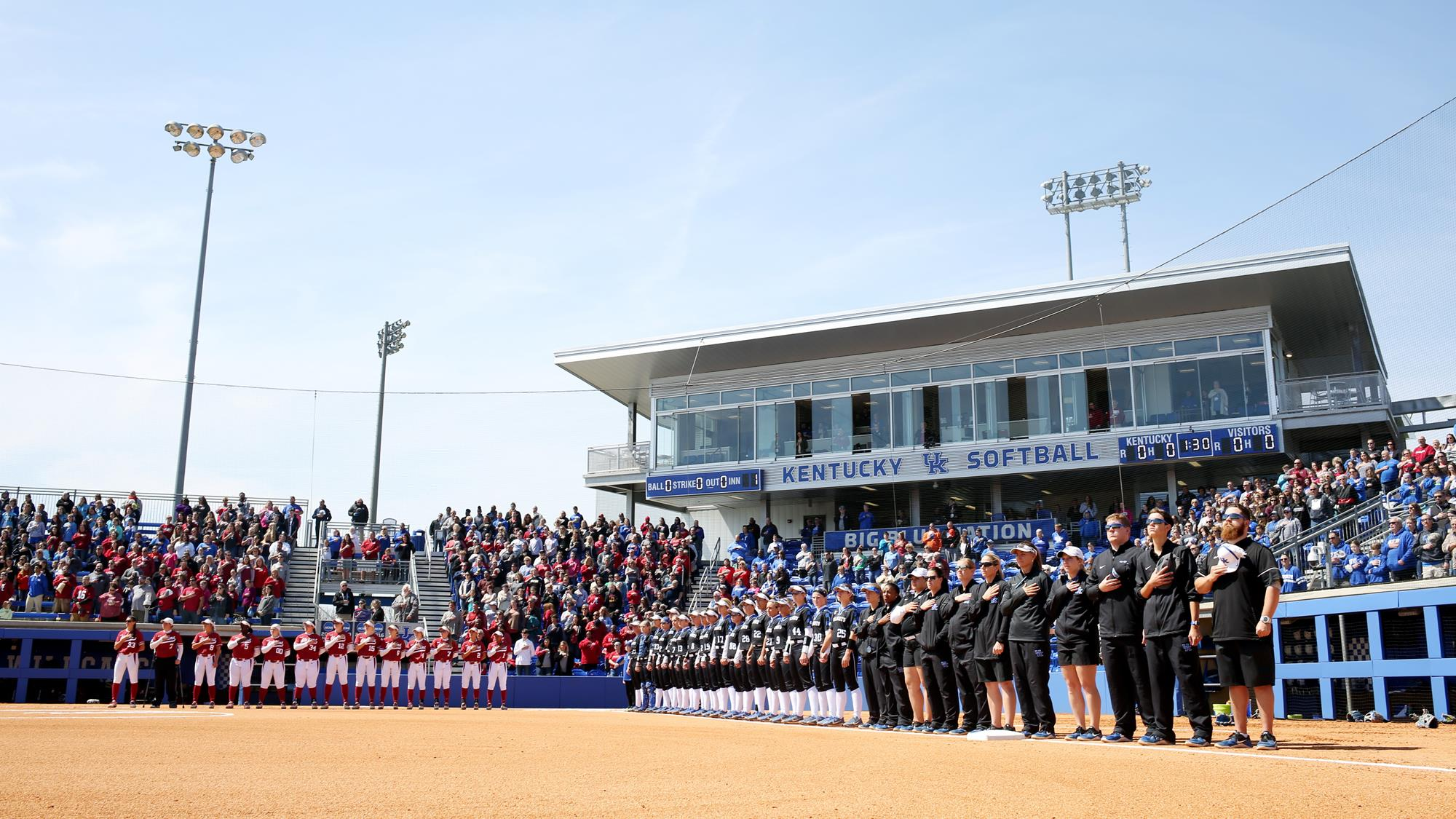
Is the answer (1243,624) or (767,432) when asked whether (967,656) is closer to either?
(1243,624)

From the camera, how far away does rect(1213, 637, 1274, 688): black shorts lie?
881 centimetres

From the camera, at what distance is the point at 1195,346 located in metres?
31.7

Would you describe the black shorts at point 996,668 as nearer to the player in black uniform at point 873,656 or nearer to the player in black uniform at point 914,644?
the player in black uniform at point 914,644

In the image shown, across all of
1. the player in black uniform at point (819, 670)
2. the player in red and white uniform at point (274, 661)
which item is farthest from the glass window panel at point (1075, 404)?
the player in red and white uniform at point (274, 661)

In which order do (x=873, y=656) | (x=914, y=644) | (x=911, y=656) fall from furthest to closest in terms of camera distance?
(x=873, y=656), (x=911, y=656), (x=914, y=644)

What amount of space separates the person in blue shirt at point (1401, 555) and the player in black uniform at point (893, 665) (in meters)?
7.39

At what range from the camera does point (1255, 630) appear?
8789 millimetres

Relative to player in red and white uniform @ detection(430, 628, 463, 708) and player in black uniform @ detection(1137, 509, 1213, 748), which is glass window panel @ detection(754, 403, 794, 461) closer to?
player in red and white uniform @ detection(430, 628, 463, 708)

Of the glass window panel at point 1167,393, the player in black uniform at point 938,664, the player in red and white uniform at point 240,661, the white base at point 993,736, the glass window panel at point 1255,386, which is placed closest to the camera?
the white base at point 993,736

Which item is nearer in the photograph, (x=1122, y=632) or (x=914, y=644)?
(x=1122, y=632)

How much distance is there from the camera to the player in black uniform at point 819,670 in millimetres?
16016

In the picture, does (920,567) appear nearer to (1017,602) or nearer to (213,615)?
(1017,602)

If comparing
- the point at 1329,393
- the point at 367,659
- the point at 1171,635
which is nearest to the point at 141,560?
the point at 367,659

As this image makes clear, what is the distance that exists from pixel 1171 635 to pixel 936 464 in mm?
25062
